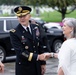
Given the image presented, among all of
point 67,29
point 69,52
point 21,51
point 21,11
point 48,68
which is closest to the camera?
point 69,52

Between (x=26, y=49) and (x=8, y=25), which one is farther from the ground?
(x=26, y=49)

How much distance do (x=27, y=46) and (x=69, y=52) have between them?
1052mm

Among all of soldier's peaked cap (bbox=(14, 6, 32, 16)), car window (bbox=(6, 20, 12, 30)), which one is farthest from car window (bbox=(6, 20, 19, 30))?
soldier's peaked cap (bbox=(14, 6, 32, 16))

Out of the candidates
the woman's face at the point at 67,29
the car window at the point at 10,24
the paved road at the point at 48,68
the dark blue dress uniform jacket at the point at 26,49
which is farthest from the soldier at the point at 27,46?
the car window at the point at 10,24

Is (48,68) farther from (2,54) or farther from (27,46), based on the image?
(27,46)

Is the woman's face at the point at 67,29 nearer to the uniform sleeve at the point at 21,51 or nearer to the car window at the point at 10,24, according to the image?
the uniform sleeve at the point at 21,51

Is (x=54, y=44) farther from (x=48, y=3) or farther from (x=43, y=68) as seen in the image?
(x=48, y=3)

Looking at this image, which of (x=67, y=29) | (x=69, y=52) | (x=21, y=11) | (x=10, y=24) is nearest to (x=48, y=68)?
(x=10, y=24)

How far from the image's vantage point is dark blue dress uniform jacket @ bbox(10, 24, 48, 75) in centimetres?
480

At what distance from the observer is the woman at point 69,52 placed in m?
3.88

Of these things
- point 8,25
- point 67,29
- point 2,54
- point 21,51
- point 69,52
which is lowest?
Answer: point 2,54

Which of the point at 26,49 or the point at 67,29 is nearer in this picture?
the point at 67,29

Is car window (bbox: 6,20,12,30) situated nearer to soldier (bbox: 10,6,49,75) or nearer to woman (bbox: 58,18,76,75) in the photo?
soldier (bbox: 10,6,49,75)

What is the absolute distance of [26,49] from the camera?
15.8 feet
